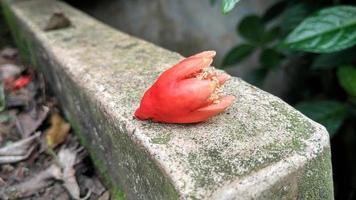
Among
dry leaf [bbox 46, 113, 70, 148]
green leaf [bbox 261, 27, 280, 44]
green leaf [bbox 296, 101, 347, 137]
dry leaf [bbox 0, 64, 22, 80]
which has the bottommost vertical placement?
dry leaf [bbox 0, 64, 22, 80]

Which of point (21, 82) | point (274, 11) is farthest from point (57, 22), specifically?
point (274, 11)

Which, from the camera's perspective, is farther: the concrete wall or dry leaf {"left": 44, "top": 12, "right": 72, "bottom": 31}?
the concrete wall

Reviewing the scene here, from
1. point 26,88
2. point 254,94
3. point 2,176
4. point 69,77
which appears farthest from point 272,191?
point 26,88

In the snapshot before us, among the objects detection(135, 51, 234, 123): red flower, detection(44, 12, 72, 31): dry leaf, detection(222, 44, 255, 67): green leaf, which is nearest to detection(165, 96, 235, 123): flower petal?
detection(135, 51, 234, 123): red flower

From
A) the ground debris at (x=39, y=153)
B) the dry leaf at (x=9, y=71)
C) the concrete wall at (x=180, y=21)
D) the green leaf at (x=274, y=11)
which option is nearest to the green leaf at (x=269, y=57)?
the green leaf at (x=274, y=11)

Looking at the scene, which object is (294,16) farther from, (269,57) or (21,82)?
(21,82)

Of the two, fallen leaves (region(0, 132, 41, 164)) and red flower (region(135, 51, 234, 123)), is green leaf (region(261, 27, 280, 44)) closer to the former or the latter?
fallen leaves (region(0, 132, 41, 164))
